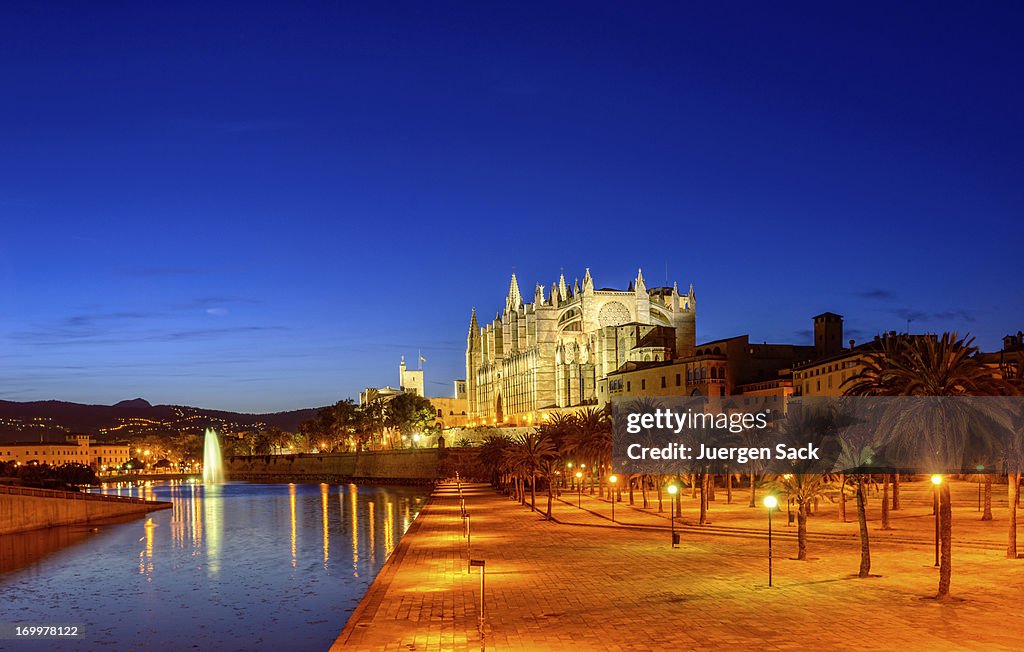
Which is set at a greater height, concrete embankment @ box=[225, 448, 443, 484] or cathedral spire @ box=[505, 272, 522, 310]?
cathedral spire @ box=[505, 272, 522, 310]

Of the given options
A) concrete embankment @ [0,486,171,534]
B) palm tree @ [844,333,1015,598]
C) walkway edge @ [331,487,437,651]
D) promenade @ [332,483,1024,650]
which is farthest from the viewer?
concrete embankment @ [0,486,171,534]

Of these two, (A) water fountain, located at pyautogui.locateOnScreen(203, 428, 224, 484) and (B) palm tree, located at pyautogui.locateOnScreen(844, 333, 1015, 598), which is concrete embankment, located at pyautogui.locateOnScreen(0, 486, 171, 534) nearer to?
(B) palm tree, located at pyautogui.locateOnScreen(844, 333, 1015, 598)

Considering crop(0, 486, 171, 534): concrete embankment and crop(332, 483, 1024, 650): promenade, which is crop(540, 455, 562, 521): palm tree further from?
crop(0, 486, 171, 534): concrete embankment

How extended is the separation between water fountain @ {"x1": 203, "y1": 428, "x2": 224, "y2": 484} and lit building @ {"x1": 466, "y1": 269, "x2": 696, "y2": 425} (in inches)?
1973

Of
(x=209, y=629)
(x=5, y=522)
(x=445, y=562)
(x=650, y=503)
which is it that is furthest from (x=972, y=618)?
(x=5, y=522)

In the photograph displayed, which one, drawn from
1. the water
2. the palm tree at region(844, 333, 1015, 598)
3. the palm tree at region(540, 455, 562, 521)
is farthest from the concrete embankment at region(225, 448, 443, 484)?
the palm tree at region(844, 333, 1015, 598)

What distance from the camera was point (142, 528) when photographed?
66.6 metres

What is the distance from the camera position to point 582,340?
5817 inches

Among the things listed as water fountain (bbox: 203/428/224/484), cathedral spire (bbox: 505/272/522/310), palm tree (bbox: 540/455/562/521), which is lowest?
water fountain (bbox: 203/428/224/484)

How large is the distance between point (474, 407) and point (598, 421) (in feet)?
410

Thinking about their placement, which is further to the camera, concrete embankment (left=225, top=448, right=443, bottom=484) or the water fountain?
the water fountain

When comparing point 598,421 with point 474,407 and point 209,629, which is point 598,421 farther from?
point 474,407

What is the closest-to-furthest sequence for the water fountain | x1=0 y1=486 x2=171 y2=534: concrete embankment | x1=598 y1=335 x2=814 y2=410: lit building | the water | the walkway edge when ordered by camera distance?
the walkway edge, the water, x1=0 y1=486 x2=171 y2=534: concrete embankment, x1=598 y1=335 x2=814 y2=410: lit building, the water fountain

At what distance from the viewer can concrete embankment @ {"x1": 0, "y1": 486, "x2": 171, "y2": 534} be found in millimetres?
58812
